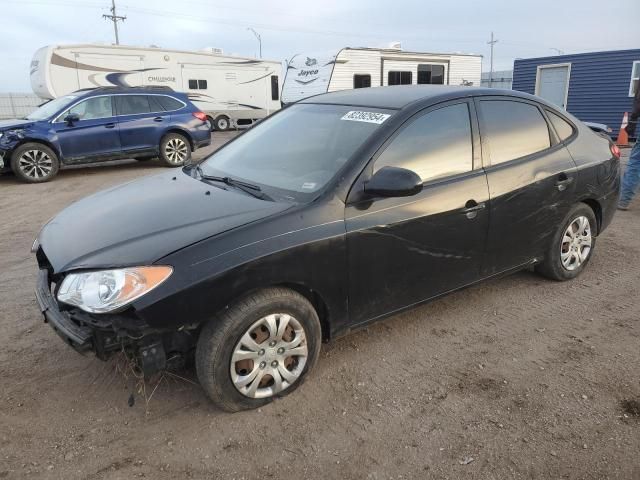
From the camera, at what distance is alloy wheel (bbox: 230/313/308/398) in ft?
8.64

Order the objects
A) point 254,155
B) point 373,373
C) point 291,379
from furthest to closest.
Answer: point 254,155 < point 373,373 < point 291,379

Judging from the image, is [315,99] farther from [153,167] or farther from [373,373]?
[153,167]

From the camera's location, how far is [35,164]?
9461mm

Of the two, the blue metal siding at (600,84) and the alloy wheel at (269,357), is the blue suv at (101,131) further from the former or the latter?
the blue metal siding at (600,84)

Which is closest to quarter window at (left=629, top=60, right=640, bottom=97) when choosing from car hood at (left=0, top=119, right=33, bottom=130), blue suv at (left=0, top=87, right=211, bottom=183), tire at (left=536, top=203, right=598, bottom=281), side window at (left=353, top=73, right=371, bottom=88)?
side window at (left=353, top=73, right=371, bottom=88)

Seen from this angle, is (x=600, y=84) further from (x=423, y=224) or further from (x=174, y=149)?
(x=423, y=224)

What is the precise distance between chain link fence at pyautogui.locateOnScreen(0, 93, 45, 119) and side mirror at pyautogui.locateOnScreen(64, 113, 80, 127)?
22.9 m

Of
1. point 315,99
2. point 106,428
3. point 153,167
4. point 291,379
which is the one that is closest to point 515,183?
point 315,99

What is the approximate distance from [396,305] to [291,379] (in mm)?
828

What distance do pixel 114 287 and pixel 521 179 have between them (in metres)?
2.82

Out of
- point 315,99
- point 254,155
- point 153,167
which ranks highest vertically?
point 315,99

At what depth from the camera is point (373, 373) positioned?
307 cm

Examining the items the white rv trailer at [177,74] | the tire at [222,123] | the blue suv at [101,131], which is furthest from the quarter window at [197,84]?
the blue suv at [101,131]

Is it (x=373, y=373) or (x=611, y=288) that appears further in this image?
(x=611, y=288)
